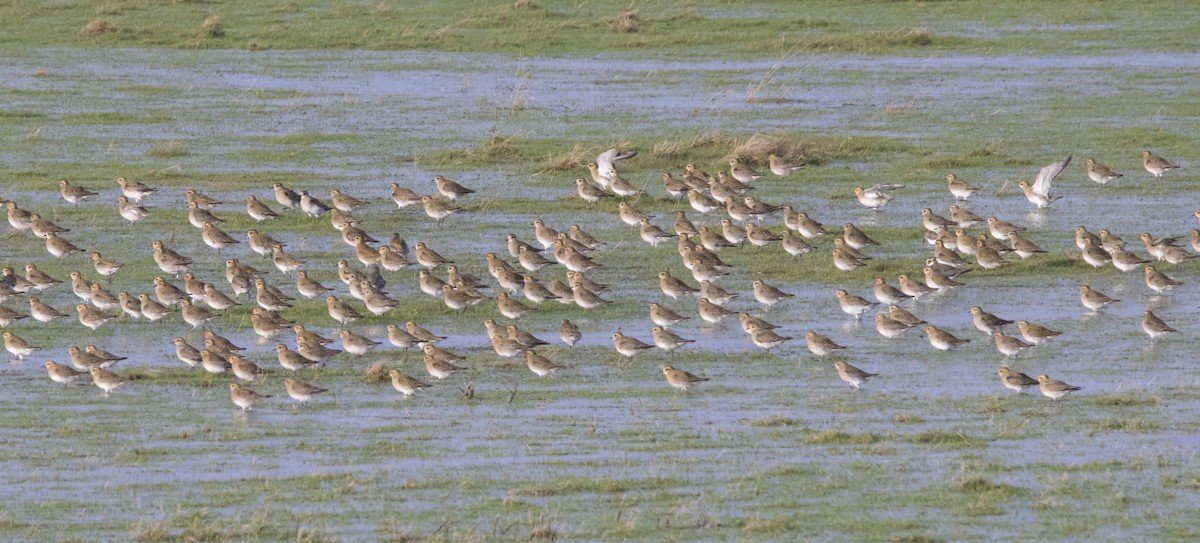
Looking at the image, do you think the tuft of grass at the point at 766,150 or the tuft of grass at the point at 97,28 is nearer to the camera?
the tuft of grass at the point at 766,150

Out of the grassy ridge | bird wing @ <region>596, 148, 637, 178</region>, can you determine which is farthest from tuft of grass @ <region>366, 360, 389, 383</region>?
the grassy ridge

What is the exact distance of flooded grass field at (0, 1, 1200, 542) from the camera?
48.3 ft

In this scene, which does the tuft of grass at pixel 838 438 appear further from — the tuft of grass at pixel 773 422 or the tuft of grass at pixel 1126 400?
the tuft of grass at pixel 1126 400

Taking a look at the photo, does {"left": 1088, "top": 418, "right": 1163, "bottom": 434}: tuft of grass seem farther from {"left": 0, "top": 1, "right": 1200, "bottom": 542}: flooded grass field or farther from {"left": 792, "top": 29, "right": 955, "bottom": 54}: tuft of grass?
{"left": 792, "top": 29, "right": 955, "bottom": 54}: tuft of grass

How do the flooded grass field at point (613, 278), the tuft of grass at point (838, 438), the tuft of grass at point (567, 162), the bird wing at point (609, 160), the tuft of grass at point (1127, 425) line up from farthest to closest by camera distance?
the tuft of grass at point (567, 162) < the bird wing at point (609, 160) < the tuft of grass at point (1127, 425) < the tuft of grass at point (838, 438) < the flooded grass field at point (613, 278)

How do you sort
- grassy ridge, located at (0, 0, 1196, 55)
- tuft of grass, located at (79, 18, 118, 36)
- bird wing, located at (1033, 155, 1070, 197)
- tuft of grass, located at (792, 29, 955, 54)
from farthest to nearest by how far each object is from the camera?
1. tuft of grass, located at (79, 18, 118, 36)
2. grassy ridge, located at (0, 0, 1196, 55)
3. tuft of grass, located at (792, 29, 955, 54)
4. bird wing, located at (1033, 155, 1070, 197)

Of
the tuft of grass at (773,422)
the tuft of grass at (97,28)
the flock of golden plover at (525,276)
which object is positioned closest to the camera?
the tuft of grass at (773,422)

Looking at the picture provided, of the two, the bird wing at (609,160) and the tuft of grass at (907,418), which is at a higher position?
the tuft of grass at (907,418)

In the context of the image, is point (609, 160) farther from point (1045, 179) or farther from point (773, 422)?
point (773, 422)

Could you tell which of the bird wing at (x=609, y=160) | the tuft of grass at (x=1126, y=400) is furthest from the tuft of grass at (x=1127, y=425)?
the bird wing at (x=609, y=160)

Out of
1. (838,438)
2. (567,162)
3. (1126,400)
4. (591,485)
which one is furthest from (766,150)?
(591,485)

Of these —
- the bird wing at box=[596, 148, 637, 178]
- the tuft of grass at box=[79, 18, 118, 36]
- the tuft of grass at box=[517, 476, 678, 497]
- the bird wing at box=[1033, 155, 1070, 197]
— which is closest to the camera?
the tuft of grass at box=[517, 476, 678, 497]

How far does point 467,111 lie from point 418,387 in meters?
18.2

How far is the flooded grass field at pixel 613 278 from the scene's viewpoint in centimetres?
1472
